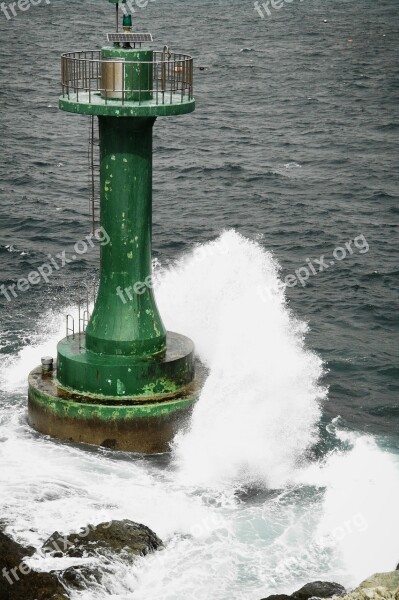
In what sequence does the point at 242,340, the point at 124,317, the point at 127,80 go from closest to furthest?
the point at 127,80 → the point at 124,317 → the point at 242,340

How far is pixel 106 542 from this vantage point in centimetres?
1297

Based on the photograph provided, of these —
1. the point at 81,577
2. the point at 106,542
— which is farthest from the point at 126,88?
the point at 81,577

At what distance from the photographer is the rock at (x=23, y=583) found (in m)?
11.7

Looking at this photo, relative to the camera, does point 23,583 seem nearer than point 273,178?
Yes

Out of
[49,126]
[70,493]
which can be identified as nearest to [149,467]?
[70,493]

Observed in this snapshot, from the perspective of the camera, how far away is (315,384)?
1862 cm

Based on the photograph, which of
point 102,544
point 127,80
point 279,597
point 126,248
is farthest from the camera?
point 126,248

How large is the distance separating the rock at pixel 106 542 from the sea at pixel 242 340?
178 mm

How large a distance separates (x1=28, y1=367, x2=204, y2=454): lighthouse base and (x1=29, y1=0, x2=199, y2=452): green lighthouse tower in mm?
13

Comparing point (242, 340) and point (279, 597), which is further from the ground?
point (242, 340)

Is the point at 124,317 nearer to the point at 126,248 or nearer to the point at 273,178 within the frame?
the point at 126,248

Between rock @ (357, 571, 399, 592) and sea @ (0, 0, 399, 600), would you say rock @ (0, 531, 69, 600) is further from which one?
rock @ (357, 571, 399, 592)

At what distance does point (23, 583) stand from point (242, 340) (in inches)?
273

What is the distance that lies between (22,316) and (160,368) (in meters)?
6.17
